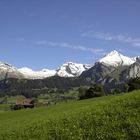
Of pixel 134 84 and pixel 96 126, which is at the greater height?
pixel 134 84

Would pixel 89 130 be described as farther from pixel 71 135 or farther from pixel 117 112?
pixel 117 112

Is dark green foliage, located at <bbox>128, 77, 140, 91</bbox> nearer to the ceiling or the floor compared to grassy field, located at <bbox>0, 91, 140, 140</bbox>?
nearer to the ceiling

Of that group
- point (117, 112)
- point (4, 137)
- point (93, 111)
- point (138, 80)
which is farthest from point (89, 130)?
point (138, 80)

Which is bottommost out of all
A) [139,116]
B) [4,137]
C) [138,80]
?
[4,137]

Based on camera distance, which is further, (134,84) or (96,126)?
(134,84)

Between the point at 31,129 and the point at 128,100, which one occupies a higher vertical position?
the point at 128,100

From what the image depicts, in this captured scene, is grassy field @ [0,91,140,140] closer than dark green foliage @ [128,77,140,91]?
Yes

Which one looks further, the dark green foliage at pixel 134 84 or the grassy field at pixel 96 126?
the dark green foliage at pixel 134 84

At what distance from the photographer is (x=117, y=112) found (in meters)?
36.2

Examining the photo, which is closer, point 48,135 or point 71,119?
point 48,135

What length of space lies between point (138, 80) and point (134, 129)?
159m

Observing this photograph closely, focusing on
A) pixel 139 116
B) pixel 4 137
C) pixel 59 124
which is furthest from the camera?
pixel 4 137

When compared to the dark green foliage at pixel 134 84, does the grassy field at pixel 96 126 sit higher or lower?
lower

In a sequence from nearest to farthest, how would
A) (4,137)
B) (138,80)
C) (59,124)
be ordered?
(59,124) → (4,137) → (138,80)
